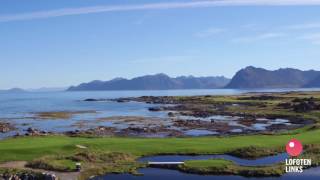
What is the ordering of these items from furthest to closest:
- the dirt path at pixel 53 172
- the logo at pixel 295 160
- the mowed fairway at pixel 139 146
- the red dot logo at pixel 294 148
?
the mowed fairway at pixel 139 146 → the red dot logo at pixel 294 148 → the logo at pixel 295 160 → the dirt path at pixel 53 172

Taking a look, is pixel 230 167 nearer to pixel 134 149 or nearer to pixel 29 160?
pixel 134 149

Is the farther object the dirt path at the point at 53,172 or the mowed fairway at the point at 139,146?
the mowed fairway at the point at 139,146

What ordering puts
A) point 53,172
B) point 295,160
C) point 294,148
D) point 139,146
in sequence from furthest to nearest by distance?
point 139,146 → point 294,148 → point 295,160 → point 53,172

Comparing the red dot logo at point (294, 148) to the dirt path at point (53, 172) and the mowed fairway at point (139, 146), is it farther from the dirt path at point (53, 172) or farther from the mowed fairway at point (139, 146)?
the dirt path at point (53, 172)

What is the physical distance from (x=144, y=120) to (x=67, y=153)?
2390 inches

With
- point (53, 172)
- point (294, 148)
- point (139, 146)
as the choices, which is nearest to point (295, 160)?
point (294, 148)

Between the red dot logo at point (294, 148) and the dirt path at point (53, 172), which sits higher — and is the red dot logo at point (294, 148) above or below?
above

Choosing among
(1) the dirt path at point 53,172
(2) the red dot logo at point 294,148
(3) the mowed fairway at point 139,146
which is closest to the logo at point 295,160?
(2) the red dot logo at point 294,148

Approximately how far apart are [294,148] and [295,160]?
14.9 ft

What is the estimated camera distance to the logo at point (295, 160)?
44625mm

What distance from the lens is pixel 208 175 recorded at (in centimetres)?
4341

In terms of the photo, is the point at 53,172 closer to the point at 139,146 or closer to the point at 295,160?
the point at 139,146

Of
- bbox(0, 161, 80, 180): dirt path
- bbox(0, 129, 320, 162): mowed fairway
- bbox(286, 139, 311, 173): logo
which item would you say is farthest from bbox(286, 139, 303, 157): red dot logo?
bbox(0, 161, 80, 180): dirt path

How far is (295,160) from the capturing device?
47.3 m
